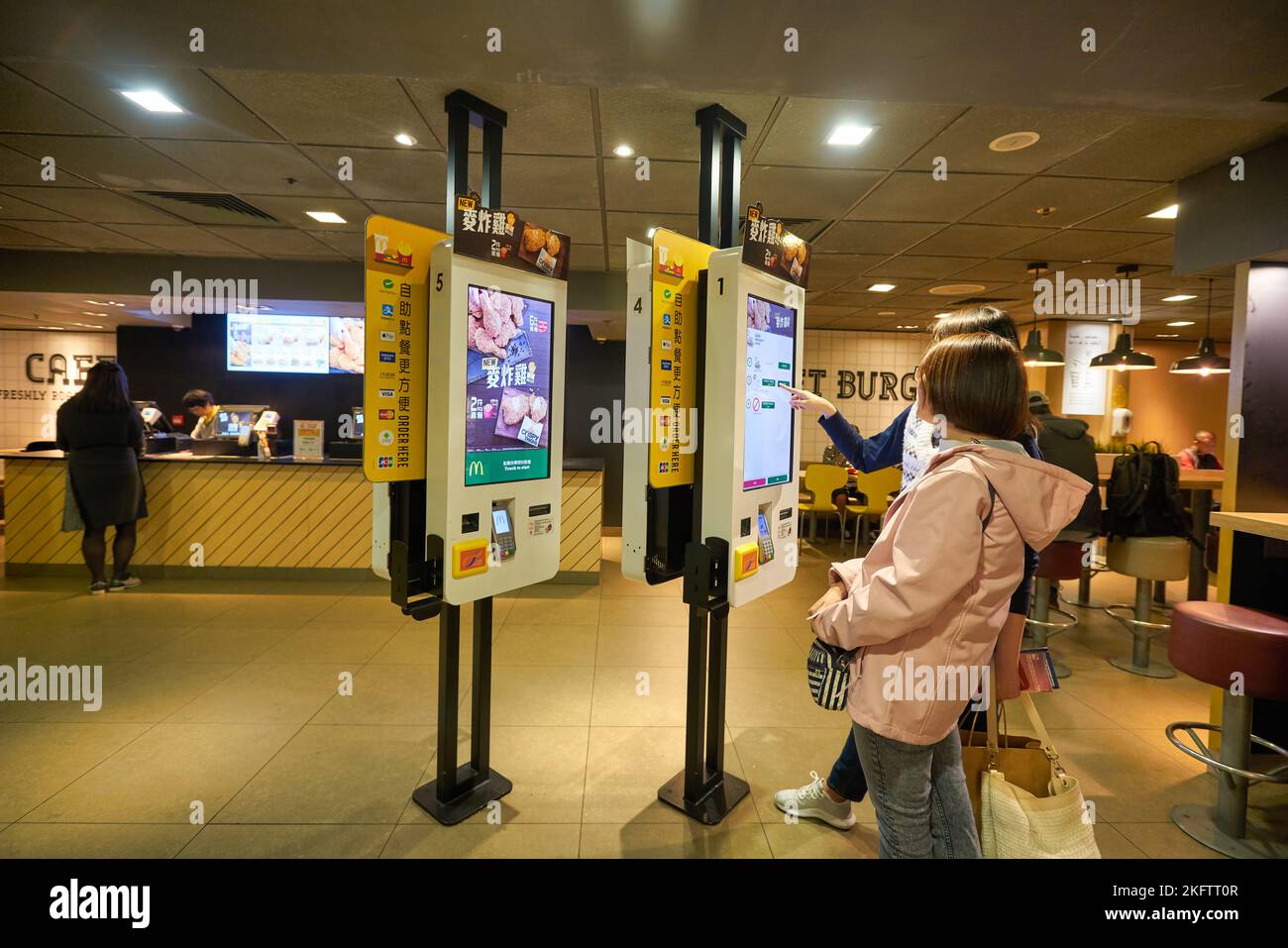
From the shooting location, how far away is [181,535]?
217 inches

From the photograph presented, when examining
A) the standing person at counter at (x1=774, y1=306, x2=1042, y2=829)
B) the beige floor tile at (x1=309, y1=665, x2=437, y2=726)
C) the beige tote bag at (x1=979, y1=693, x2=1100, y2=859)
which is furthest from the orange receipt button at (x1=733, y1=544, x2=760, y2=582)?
the beige floor tile at (x1=309, y1=665, x2=437, y2=726)

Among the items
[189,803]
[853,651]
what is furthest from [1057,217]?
[189,803]

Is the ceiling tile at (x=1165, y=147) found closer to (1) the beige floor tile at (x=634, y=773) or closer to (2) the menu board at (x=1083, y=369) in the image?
(1) the beige floor tile at (x=634, y=773)

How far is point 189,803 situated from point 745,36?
326 cm

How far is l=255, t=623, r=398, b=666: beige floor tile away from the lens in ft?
12.7

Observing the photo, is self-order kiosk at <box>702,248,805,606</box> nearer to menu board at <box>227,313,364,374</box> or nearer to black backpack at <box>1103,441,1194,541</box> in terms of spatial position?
black backpack at <box>1103,441,1194,541</box>

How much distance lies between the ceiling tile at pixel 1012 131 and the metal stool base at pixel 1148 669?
2.99 m

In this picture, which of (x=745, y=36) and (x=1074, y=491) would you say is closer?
(x=1074, y=491)

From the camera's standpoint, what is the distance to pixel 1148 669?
4023 millimetres

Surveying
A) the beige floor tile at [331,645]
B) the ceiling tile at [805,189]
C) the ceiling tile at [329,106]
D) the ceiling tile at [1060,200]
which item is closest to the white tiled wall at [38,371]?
the beige floor tile at [331,645]

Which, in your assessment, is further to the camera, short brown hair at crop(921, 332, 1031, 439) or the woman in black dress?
the woman in black dress

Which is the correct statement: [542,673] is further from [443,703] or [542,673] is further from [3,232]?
[3,232]

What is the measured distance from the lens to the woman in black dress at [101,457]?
4.91 meters

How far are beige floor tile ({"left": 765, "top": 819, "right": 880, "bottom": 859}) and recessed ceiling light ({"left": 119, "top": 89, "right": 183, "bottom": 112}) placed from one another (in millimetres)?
4106
